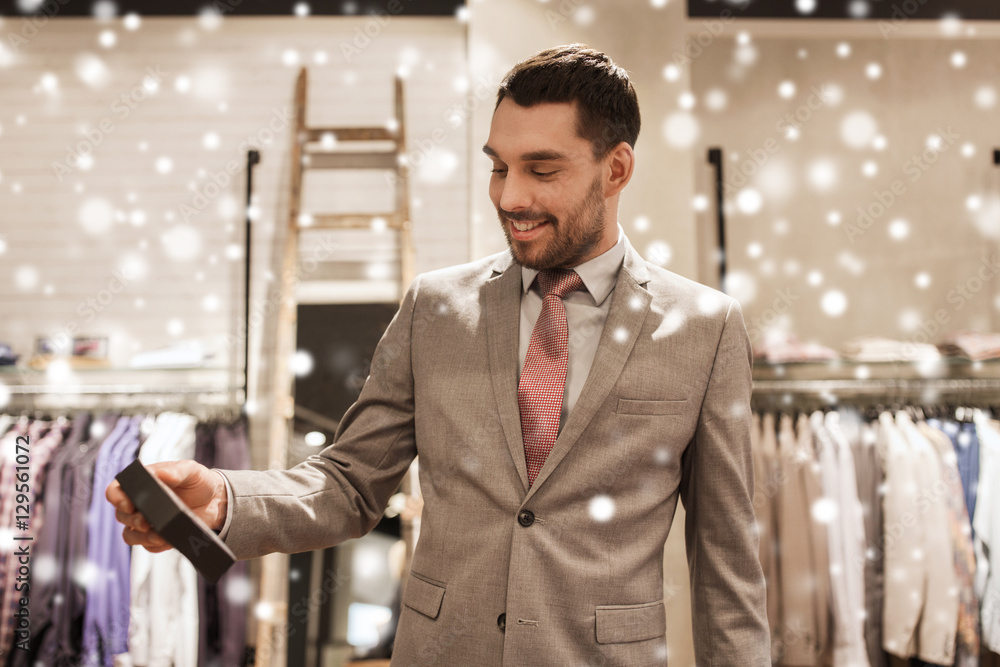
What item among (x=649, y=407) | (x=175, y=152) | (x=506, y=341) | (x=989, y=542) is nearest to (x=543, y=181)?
(x=506, y=341)

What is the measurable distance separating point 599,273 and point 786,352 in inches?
64.9

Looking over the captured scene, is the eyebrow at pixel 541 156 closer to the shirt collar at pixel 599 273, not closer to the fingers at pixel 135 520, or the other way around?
the shirt collar at pixel 599 273

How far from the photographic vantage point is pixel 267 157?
290 cm

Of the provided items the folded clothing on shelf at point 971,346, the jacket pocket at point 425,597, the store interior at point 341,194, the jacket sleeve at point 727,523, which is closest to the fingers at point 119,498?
the jacket pocket at point 425,597

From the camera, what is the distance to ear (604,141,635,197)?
106 cm

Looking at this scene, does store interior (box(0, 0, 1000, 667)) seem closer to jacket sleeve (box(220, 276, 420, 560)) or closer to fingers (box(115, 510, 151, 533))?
jacket sleeve (box(220, 276, 420, 560))

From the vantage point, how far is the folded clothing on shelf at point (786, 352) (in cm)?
244

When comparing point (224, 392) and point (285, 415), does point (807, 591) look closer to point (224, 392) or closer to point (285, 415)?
point (285, 415)

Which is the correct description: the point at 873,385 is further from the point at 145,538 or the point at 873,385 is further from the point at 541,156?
the point at 145,538

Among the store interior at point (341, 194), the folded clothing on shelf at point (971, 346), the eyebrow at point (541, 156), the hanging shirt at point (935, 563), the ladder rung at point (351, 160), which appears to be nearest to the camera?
the eyebrow at point (541, 156)

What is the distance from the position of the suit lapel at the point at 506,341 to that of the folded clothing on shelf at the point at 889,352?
1890 millimetres

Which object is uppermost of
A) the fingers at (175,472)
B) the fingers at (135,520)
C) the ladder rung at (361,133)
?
the ladder rung at (361,133)

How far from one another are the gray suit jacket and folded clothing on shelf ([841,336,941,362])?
1658 millimetres

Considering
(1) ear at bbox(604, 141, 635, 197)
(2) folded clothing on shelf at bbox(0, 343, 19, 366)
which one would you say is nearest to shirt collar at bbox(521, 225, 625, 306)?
(1) ear at bbox(604, 141, 635, 197)
